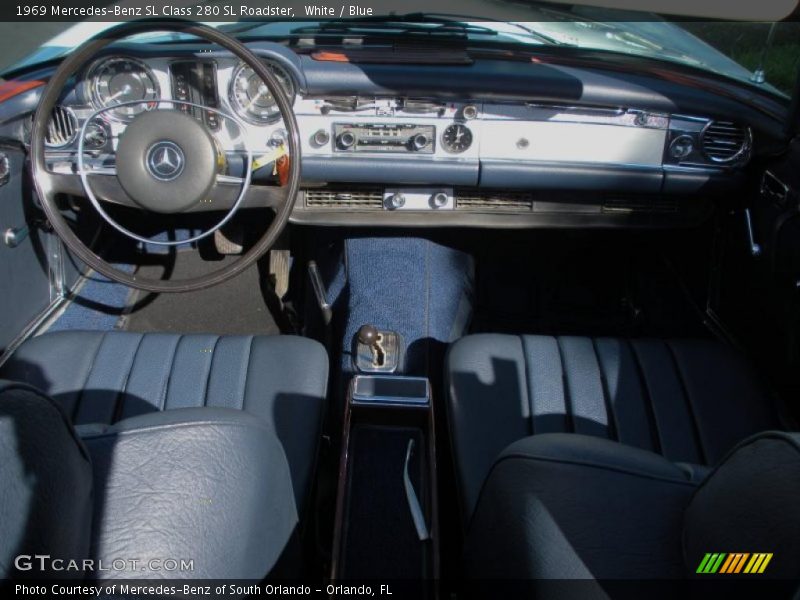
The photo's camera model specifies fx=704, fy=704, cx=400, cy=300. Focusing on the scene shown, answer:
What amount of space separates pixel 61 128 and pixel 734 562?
207cm

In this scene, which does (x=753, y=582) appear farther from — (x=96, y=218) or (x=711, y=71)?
(x=96, y=218)

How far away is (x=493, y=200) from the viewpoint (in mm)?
2447

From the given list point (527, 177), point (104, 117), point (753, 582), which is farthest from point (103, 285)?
point (753, 582)

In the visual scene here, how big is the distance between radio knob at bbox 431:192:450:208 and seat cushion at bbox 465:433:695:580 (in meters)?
1.35

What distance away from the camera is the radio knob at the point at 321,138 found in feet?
7.14

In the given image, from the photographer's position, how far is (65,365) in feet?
6.10

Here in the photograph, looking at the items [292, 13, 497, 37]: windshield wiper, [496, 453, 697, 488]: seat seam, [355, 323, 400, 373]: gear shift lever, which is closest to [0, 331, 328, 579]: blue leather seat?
[355, 323, 400, 373]: gear shift lever

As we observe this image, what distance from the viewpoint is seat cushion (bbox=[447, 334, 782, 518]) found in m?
1.74

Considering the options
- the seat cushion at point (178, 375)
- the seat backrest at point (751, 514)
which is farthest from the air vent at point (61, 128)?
the seat backrest at point (751, 514)

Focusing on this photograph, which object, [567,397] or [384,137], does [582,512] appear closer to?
[567,397]

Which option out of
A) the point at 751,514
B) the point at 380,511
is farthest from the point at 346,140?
the point at 751,514

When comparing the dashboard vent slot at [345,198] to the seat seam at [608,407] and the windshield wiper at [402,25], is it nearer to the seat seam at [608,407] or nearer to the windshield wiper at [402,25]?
the windshield wiper at [402,25]

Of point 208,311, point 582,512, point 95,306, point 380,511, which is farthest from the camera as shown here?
point 208,311

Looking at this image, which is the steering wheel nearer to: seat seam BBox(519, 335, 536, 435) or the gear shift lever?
the gear shift lever
